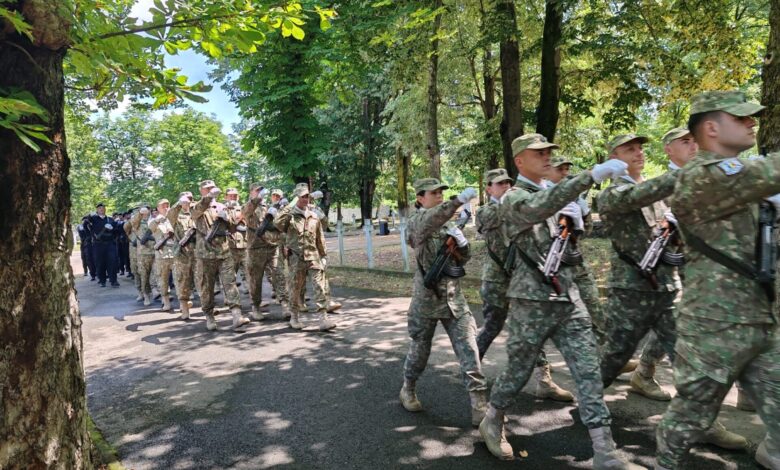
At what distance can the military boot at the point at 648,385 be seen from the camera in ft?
13.7

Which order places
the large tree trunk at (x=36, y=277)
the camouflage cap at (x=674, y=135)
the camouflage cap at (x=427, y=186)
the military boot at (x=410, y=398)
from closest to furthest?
the large tree trunk at (x=36, y=277) < the camouflage cap at (x=674, y=135) < the camouflage cap at (x=427, y=186) < the military boot at (x=410, y=398)

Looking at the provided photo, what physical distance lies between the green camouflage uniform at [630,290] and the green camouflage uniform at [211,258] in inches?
238

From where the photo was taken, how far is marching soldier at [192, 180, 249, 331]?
804 centimetres

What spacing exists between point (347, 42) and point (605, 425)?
10.5 meters

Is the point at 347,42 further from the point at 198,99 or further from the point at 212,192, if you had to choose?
the point at 198,99

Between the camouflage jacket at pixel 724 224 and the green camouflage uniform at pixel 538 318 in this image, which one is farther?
the green camouflage uniform at pixel 538 318

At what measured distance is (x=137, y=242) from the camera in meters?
12.2

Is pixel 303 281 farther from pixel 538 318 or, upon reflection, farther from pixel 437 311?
pixel 538 318

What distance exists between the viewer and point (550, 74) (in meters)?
10.1

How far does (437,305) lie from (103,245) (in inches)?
557

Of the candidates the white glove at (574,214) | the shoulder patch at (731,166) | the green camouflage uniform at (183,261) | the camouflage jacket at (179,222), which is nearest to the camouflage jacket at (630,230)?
the white glove at (574,214)

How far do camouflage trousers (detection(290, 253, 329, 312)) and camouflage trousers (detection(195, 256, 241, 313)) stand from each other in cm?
111

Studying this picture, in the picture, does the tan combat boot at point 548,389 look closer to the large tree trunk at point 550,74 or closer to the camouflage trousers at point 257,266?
the camouflage trousers at point 257,266

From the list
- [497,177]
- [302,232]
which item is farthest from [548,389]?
[302,232]
